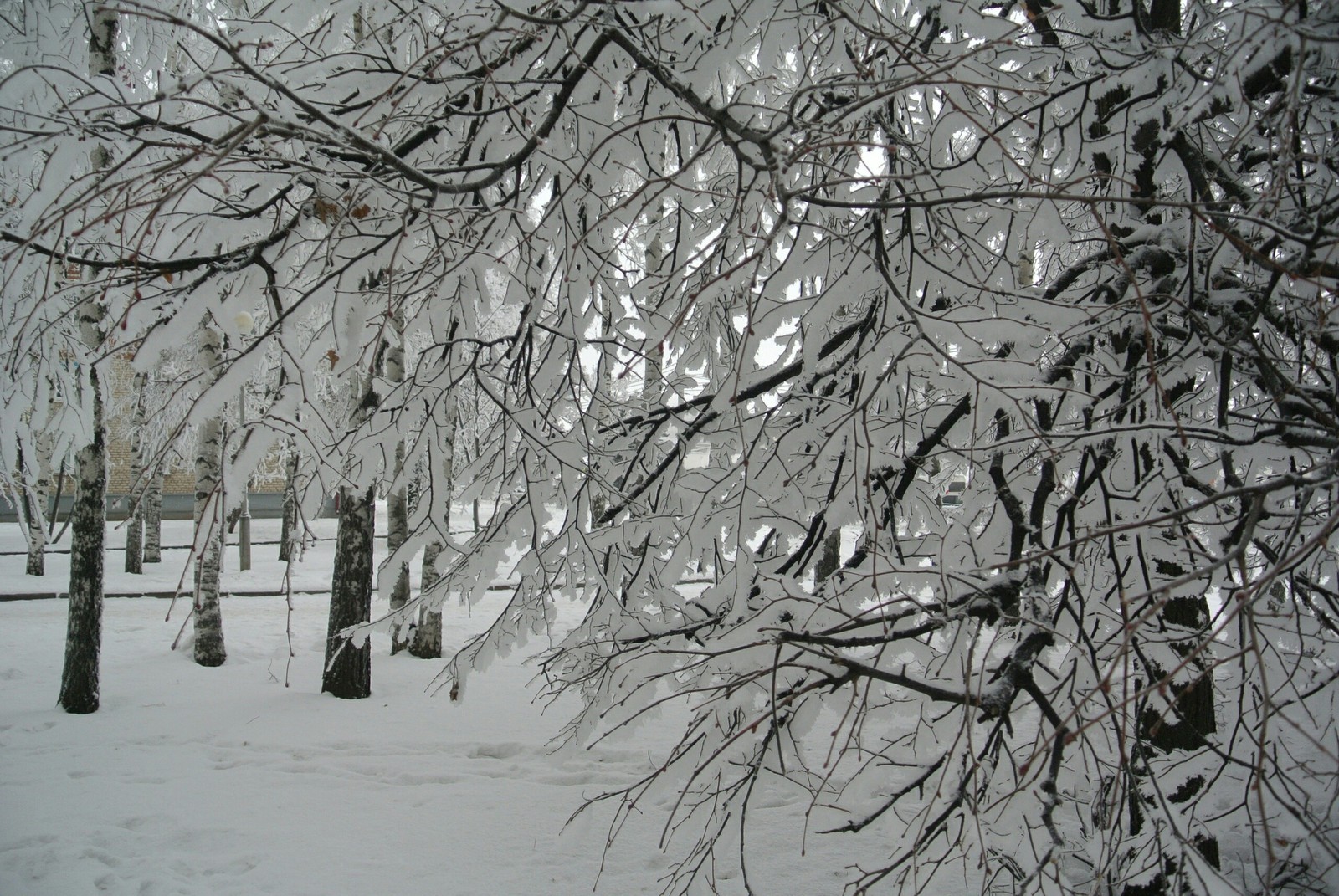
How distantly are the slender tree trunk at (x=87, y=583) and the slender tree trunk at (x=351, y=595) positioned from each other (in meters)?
1.80

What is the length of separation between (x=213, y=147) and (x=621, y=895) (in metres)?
3.63

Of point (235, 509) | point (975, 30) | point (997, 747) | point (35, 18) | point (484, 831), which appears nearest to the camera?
point (235, 509)

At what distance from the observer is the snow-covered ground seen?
12.5ft

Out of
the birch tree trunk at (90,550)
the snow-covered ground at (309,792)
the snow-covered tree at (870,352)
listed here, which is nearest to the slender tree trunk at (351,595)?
the snow-covered ground at (309,792)

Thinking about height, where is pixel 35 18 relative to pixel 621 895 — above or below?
above

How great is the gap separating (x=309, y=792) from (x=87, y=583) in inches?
129

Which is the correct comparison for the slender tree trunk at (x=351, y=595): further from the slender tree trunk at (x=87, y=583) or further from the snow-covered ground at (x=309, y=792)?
the slender tree trunk at (x=87, y=583)

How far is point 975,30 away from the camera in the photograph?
2449 millimetres

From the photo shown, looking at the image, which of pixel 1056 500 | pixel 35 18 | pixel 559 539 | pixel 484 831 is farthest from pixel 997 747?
pixel 35 18

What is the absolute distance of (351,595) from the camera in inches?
278

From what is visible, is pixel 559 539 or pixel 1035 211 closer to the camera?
pixel 1035 211

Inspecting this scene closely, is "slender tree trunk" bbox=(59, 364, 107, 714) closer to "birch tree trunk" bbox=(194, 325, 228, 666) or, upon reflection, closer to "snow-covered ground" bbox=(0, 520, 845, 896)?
"snow-covered ground" bbox=(0, 520, 845, 896)

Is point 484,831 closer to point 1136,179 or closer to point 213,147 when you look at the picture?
point 213,147

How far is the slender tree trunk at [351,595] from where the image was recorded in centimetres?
685
